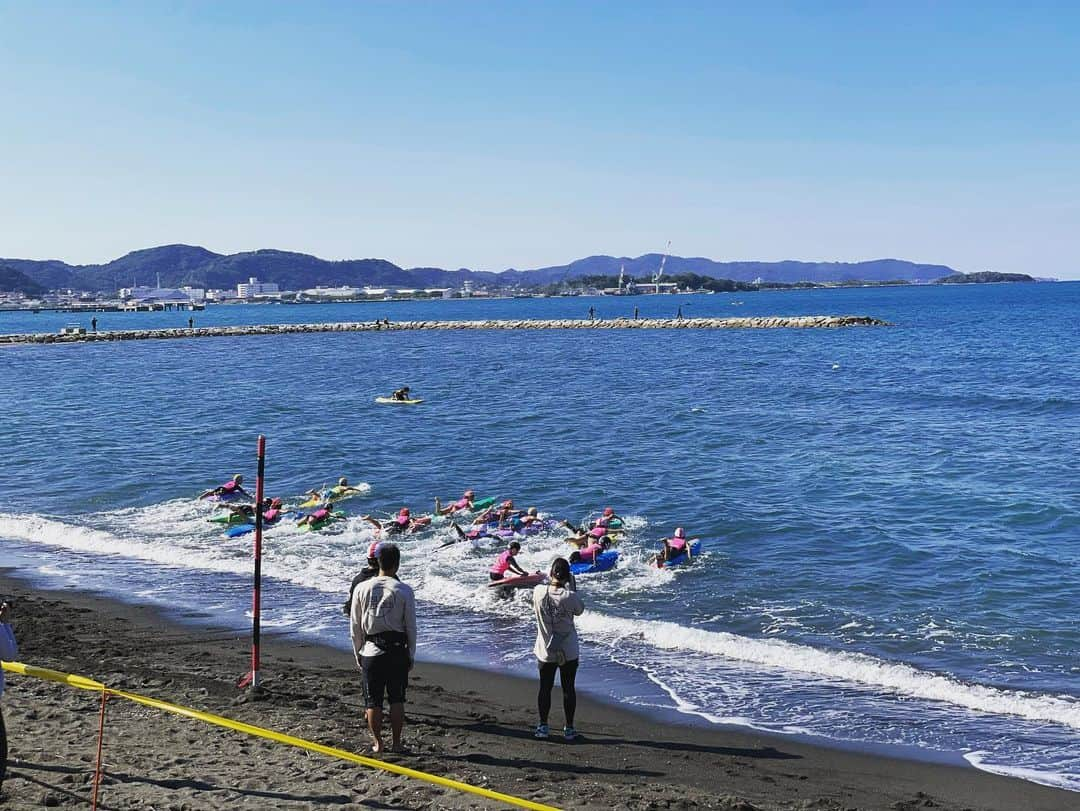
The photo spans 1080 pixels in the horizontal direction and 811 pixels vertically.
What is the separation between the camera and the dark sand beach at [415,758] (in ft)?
28.6

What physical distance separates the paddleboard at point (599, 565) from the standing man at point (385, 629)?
1021 cm

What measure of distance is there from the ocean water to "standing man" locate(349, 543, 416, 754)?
429 centimetres

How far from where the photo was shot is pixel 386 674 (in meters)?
9.42

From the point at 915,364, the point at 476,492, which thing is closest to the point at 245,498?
the point at 476,492

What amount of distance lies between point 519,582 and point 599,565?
2304 mm

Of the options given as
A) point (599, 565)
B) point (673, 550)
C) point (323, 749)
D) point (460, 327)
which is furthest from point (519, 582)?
point (460, 327)

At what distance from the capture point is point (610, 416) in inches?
1764

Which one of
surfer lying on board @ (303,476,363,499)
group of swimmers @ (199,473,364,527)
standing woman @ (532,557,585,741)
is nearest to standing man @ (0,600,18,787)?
standing woman @ (532,557,585,741)

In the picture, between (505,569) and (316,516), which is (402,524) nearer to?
(316,516)

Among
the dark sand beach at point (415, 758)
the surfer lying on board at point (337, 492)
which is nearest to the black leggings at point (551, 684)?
the dark sand beach at point (415, 758)

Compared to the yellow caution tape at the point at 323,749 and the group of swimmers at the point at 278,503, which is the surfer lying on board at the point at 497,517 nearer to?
the group of swimmers at the point at 278,503

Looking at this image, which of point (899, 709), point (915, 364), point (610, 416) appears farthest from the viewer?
point (915, 364)

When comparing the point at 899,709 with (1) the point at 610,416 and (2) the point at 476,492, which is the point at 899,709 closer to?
(2) the point at 476,492

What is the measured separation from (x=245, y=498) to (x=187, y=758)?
18.2 m
